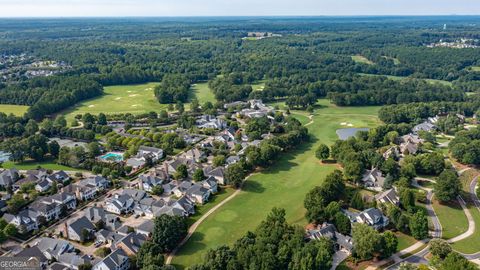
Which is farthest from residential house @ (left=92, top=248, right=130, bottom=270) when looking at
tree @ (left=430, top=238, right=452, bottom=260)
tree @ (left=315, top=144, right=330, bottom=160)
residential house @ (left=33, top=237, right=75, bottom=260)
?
tree @ (left=315, top=144, right=330, bottom=160)

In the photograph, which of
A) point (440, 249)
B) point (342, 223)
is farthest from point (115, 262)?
point (440, 249)

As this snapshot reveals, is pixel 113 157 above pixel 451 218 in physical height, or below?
above

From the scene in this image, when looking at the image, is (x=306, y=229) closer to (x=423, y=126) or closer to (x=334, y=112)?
(x=423, y=126)

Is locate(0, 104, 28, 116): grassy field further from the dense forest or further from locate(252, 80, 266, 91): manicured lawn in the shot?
locate(252, 80, 266, 91): manicured lawn

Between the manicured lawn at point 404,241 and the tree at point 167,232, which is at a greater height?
the tree at point 167,232

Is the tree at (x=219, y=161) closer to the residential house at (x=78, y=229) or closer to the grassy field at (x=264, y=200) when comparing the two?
the grassy field at (x=264, y=200)

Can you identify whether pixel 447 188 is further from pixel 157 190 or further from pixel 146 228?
pixel 157 190

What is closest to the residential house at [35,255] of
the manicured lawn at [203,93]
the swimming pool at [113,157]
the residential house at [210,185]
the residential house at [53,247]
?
the residential house at [53,247]
